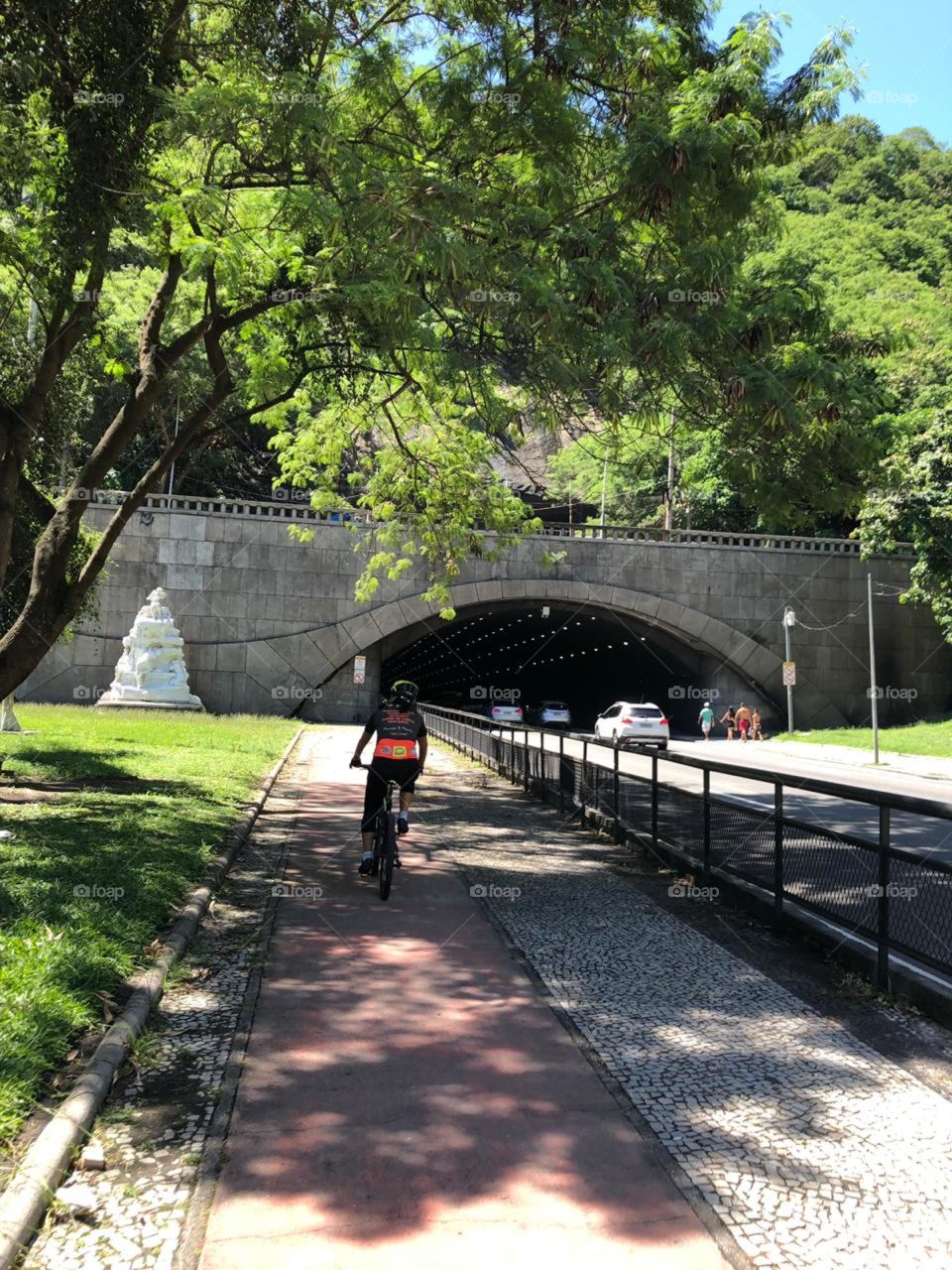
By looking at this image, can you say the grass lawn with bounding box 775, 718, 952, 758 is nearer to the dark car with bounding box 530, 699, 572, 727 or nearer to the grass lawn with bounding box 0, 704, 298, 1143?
the dark car with bounding box 530, 699, 572, 727

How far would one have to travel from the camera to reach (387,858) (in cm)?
830

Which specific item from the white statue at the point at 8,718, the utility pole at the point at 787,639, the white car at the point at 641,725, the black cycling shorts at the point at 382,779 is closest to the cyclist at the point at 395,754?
the black cycling shorts at the point at 382,779

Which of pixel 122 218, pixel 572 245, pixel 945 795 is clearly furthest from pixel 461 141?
pixel 945 795

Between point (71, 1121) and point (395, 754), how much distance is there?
5.24 meters

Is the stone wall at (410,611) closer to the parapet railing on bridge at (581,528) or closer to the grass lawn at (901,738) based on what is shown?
the parapet railing on bridge at (581,528)

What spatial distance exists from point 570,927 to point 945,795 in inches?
497

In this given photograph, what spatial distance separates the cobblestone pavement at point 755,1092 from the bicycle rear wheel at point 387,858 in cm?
91

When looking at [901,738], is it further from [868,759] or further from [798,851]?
[798,851]

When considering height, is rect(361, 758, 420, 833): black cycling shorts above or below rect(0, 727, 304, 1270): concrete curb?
above

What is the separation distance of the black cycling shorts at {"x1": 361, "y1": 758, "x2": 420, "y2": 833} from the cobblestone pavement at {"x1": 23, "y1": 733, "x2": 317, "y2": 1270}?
5.30 ft

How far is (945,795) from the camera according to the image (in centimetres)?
1748

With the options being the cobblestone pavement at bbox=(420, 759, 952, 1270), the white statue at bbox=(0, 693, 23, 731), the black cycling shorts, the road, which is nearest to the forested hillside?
the road

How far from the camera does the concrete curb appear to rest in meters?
3.13

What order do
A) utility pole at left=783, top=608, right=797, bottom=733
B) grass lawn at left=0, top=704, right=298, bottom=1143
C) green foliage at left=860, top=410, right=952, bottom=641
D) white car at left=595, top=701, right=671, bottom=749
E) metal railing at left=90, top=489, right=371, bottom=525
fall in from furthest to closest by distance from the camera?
utility pole at left=783, top=608, right=797, bottom=733 → metal railing at left=90, top=489, right=371, bottom=525 → green foliage at left=860, top=410, right=952, bottom=641 → white car at left=595, top=701, right=671, bottom=749 → grass lawn at left=0, top=704, right=298, bottom=1143
